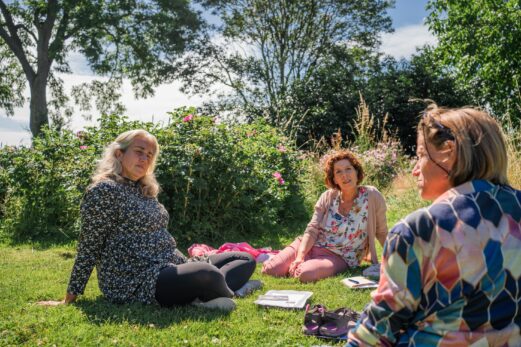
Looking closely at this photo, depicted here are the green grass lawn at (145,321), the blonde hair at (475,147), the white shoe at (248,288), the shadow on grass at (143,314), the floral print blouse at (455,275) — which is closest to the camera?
the floral print blouse at (455,275)

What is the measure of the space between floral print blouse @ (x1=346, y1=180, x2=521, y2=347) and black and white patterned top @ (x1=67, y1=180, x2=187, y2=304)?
7.89 feet

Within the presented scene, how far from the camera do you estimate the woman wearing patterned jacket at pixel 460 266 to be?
1.43 meters

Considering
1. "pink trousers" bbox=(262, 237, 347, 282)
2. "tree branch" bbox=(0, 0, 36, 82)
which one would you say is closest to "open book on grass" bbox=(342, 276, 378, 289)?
"pink trousers" bbox=(262, 237, 347, 282)

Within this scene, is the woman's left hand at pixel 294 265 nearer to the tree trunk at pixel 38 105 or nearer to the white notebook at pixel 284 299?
the white notebook at pixel 284 299

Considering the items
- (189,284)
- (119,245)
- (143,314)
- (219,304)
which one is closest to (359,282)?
(219,304)

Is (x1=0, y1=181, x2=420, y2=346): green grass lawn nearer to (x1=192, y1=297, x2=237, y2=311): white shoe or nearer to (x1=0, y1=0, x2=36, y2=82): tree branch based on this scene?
(x1=192, y1=297, x2=237, y2=311): white shoe

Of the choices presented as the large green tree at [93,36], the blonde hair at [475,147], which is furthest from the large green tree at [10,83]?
the blonde hair at [475,147]

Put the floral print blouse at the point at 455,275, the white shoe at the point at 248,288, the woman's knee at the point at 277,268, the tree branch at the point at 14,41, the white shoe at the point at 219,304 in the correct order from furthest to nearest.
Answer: the tree branch at the point at 14,41, the woman's knee at the point at 277,268, the white shoe at the point at 248,288, the white shoe at the point at 219,304, the floral print blouse at the point at 455,275

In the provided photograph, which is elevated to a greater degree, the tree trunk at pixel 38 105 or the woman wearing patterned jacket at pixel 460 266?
the tree trunk at pixel 38 105

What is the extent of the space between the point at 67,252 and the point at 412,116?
13504mm

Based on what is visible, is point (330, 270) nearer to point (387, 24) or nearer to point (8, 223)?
point (8, 223)

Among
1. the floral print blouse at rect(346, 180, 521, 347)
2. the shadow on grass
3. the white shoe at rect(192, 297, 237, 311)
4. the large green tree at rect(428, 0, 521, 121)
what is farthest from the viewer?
the large green tree at rect(428, 0, 521, 121)

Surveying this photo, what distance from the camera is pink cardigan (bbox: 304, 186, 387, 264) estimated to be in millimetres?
4902

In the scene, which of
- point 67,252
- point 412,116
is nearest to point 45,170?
point 67,252
